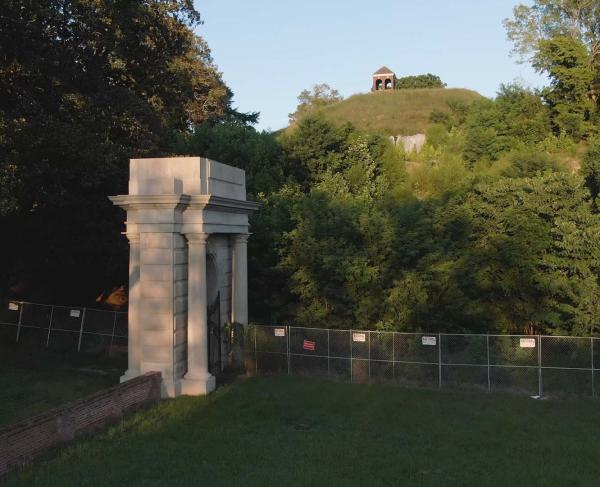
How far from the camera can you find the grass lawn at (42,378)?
16500 mm

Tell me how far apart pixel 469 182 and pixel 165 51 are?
49.8 feet

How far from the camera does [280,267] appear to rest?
25.4 metres

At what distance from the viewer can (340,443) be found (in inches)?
520

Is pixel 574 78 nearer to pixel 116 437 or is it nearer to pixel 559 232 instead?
pixel 559 232

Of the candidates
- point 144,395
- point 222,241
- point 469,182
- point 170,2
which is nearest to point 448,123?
point 469,182

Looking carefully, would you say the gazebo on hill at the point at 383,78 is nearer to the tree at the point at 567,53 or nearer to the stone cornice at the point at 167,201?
the tree at the point at 567,53

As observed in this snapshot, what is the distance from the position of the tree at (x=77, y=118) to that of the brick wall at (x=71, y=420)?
8112mm

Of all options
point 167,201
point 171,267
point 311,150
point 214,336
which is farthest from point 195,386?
point 311,150

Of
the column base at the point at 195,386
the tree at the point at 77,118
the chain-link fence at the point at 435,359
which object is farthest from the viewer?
the tree at the point at 77,118

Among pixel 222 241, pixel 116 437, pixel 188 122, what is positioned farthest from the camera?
pixel 188 122

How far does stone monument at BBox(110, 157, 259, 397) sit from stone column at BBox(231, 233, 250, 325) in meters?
2.82

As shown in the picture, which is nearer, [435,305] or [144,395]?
[144,395]

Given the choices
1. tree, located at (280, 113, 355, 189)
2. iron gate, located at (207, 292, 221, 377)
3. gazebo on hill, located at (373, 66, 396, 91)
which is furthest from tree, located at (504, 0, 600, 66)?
gazebo on hill, located at (373, 66, 396, 91)

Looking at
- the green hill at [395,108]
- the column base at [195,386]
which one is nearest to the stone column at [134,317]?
the column base at [195,386]
